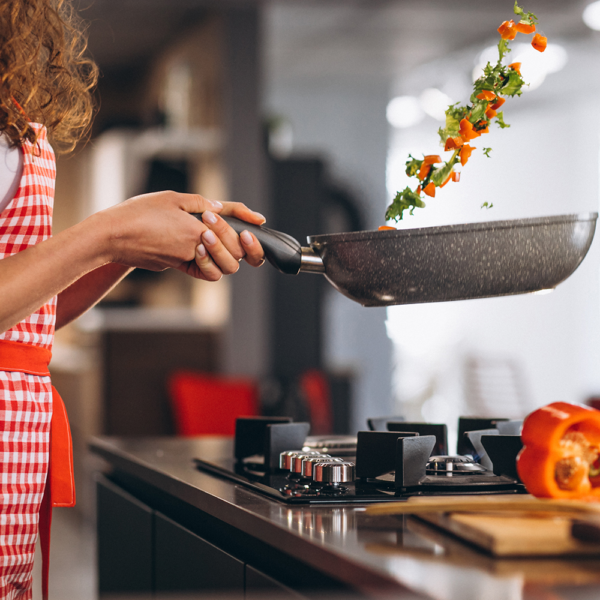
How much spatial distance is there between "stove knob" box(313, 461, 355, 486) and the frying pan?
21 cm

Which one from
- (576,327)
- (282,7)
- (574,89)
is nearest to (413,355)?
(576,327)

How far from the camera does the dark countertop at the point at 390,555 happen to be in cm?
54

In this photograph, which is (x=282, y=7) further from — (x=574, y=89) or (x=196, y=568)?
(x=196, y=568)

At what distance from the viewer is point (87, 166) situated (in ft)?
16.6

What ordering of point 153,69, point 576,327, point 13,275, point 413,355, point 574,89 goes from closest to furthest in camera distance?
point 13,275, point 153,69, point 574,89, point 576,327, point 413,355

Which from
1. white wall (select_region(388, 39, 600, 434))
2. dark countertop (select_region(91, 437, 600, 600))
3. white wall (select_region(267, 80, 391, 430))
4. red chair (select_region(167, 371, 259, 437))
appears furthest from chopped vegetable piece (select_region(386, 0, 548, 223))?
white wall (select_region(388, 39, 600, 434))

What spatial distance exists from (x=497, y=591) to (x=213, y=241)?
51 cm

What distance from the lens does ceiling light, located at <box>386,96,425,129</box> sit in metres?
6.39

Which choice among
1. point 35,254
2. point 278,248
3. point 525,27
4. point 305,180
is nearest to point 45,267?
point 35,254

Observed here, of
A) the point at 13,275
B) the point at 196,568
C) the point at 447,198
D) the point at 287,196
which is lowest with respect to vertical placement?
the point at 196,568

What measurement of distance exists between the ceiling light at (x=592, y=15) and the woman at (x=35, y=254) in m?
3.95

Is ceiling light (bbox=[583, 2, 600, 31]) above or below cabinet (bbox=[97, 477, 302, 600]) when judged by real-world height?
above

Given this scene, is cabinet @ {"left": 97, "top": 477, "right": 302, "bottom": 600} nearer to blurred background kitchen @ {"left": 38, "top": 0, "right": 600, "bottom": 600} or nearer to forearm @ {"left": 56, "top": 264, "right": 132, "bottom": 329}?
forearm @ {"left": 56, "top": 264, "right": 132, "bottom": 329}

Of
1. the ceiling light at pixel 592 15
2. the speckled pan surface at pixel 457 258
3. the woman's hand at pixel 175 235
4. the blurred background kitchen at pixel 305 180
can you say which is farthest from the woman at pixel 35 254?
the ceiling light at pixel 592 15
